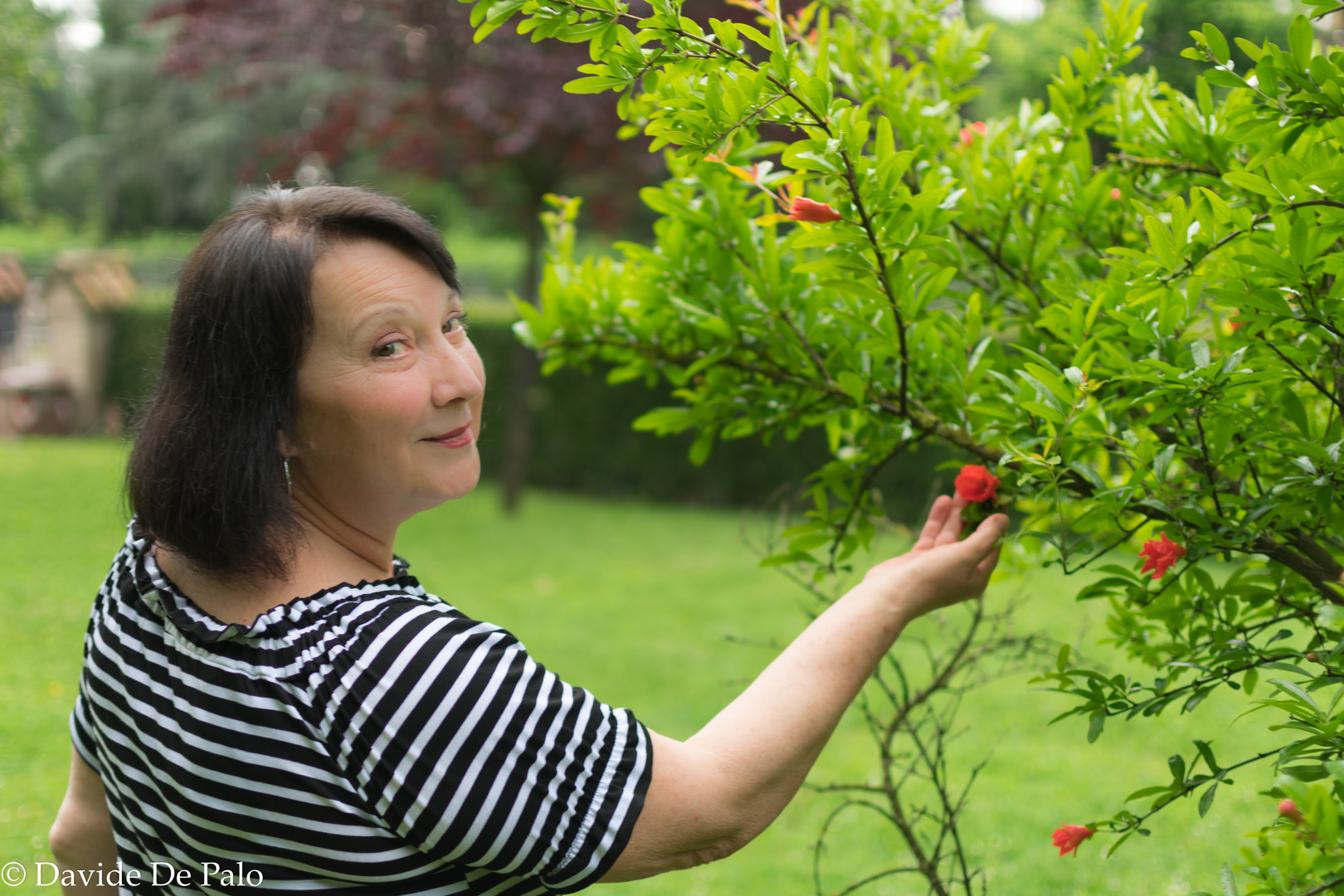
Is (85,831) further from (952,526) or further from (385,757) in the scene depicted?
(952,526)

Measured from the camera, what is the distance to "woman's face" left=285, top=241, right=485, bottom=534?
1.20 metres

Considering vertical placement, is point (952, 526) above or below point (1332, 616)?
above

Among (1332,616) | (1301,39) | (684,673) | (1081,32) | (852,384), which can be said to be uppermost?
(1081,32)

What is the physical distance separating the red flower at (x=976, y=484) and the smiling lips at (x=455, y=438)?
2.13 ft

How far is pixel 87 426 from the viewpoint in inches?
546

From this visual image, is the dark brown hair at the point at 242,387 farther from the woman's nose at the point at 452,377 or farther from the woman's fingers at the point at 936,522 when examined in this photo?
the woman's fingers at the point at 936,522

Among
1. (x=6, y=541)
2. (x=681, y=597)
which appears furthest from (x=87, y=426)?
(x=681, y=597)

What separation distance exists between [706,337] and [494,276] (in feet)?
56.1

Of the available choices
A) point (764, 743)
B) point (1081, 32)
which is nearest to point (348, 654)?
point (764, 743)

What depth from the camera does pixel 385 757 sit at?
1032 millimetres

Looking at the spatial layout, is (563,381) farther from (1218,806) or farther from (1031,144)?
(1031,144)

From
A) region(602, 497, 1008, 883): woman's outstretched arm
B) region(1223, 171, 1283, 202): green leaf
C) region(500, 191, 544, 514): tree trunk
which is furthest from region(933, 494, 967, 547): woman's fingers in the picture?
region(500, 191, 544, 514): tree trunk

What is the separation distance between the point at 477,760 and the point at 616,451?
34.3 feet

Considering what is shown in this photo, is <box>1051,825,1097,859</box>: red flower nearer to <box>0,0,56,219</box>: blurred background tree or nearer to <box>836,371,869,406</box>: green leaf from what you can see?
<box>836,371,869,406</box>: green leaf
